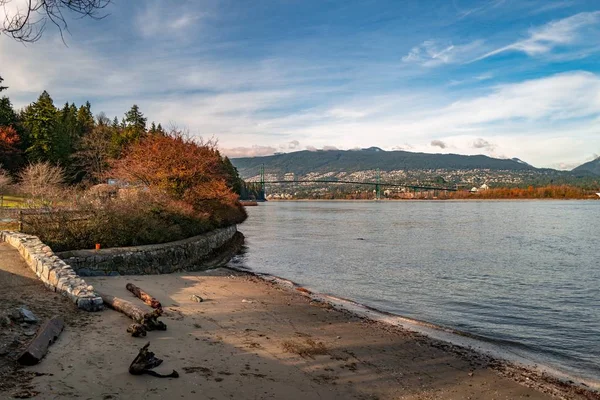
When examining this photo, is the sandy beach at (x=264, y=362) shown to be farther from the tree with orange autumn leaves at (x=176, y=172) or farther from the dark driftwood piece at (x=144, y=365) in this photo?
the tree with orange autumn leaves at (x=176, y=172)

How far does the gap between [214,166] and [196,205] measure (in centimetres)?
377

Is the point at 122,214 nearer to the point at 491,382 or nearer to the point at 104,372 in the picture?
the point at 104,372

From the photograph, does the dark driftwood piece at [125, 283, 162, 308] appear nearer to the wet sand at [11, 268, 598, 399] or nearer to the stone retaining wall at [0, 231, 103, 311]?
the wet sand at [11, 268, 598, 399]

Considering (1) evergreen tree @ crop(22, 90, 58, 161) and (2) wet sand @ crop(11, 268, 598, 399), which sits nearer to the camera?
(2) wet sand @ crop(11, 268, 598, 399)

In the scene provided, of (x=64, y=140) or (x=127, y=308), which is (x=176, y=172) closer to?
(x=127, y=308)

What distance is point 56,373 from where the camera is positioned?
20.2 ft

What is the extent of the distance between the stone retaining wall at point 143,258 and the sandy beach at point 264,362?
489 cm

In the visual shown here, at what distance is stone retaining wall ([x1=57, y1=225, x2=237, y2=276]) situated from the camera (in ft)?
53.3

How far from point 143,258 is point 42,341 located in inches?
482

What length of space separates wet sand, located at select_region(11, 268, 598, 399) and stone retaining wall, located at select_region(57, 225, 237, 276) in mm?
5407

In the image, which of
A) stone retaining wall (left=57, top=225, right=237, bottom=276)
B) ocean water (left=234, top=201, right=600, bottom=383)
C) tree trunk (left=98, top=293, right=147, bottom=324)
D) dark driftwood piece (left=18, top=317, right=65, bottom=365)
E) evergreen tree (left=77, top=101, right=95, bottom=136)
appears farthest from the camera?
evergreen tree (left=77, top=101, right=95, bottom=136)

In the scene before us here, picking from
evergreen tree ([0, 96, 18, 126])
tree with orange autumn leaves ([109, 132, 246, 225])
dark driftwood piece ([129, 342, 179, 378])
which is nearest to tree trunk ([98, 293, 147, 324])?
dark driftwood piece ([129, 342, 179, 378])

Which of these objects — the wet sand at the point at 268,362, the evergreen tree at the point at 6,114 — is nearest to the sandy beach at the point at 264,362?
the wet sand at the point at 268,362

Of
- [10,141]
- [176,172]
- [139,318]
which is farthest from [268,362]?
[10,141]
